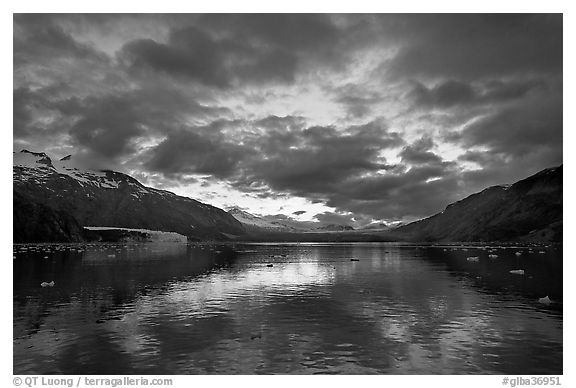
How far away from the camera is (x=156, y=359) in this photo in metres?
19.5

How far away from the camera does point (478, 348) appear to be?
2141 centimetres

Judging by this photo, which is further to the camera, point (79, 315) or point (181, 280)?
point (181, 280)
